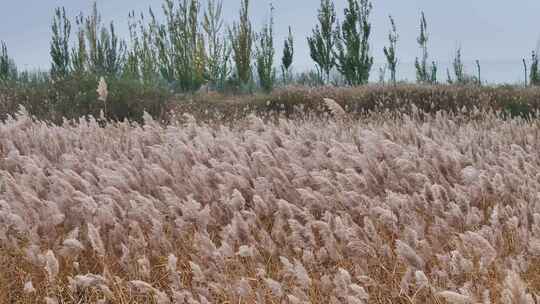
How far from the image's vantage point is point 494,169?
4969mm

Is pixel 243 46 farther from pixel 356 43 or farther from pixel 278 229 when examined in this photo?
pixel 278 229

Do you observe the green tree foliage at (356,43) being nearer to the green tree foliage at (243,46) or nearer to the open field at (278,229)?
the green tree foliage at (243,46)

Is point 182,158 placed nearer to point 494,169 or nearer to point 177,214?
point 177,214

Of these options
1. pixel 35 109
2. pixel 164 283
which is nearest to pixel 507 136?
pixel 164 283

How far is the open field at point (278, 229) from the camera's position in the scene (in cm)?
318

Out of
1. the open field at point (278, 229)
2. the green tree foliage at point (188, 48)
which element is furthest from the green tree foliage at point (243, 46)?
the open field at point (278, 229)

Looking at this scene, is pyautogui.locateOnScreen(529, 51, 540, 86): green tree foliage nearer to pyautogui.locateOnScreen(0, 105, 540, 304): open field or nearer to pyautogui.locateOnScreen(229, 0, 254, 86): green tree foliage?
pyautogui.locateOnScreen(229, 0, 254, 86): green tree foliage

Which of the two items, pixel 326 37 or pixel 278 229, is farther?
pixel 326 37

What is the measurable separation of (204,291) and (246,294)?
273 millimetres

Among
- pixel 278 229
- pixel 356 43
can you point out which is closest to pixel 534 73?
pixel 356 43

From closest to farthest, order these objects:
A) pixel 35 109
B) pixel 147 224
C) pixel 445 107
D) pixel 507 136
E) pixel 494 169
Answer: pixel 147 224 < pixel 494 169 < pixel 507 136 < pixel 35 109 < pixel 445 107

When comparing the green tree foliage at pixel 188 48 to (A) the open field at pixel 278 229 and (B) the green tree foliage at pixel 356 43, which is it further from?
(A) the open field at pixel 278 229

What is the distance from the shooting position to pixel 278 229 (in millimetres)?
3943

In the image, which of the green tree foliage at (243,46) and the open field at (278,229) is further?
the green tree foliage at (243,46)
